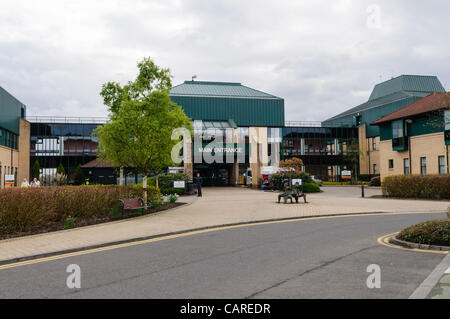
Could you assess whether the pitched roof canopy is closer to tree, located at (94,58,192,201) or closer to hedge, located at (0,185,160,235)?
tree, located at (94,58,192,201)

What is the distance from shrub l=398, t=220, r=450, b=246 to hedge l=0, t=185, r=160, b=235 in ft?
33.3

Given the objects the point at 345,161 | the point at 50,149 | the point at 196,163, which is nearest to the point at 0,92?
the point at 50,149

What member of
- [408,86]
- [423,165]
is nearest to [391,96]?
[408,86]

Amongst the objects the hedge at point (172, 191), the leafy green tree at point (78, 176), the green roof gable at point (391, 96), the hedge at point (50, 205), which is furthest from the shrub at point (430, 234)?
the green roof gable at point (391, 96)

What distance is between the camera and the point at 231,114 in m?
52.7

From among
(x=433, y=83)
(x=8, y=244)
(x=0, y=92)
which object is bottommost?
(x=8, y=244)

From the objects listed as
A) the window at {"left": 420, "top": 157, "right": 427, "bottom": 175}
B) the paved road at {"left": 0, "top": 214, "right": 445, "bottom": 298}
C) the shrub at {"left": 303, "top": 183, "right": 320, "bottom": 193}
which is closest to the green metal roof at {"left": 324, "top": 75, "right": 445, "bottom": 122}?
the window at {"left": 420, "top": 157, "right": 427, "bottom": 175}

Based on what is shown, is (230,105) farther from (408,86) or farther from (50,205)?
(50,205)

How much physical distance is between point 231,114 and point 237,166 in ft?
24.6

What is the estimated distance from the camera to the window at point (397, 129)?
37281 mm

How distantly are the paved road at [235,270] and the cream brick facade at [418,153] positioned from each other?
88.2 feet

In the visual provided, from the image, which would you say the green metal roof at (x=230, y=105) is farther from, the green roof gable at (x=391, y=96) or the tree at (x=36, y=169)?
the tree at (x=36, y=169)
